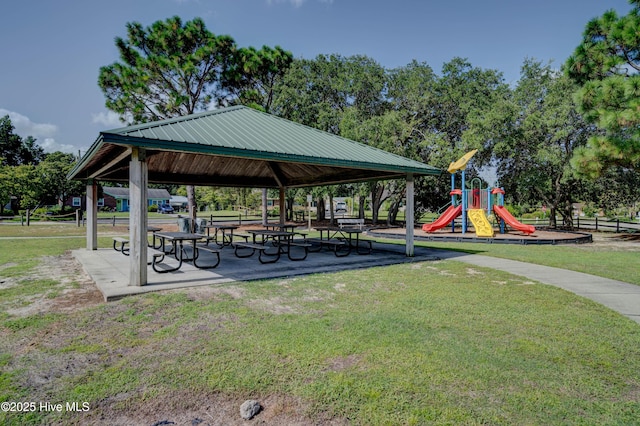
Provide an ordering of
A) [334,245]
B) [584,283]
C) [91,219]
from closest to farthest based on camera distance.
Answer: [584,283]
[334,245]
[91,219]

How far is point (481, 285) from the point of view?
6535mm

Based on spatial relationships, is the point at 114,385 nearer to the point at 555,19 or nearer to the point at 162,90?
the point at 555,19

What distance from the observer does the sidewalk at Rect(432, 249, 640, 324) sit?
Result: 5.25m

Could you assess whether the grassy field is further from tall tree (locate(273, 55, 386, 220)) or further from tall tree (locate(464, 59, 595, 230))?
tall tree (locate(273, 55, 386, 220))

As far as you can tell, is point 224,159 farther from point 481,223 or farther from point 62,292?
point 481,223

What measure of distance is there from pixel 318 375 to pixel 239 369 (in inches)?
27.8

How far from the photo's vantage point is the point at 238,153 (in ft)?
21.4

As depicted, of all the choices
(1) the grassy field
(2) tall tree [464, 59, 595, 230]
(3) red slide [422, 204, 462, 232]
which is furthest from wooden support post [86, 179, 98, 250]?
(2) tall tree [464, 59, 595, 230]

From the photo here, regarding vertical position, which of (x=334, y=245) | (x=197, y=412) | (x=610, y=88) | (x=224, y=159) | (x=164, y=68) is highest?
(x=164, y=68)

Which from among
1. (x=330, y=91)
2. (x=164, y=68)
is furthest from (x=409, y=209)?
(x=330, y=91)

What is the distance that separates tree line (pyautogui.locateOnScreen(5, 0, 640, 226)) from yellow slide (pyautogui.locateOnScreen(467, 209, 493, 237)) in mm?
5486

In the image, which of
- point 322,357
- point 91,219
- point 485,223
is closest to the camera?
point 322,357

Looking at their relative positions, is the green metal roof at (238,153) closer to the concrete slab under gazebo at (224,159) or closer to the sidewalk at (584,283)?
the concrete slab under gazebo at (224,159)

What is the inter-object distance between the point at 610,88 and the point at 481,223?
6618 mm
